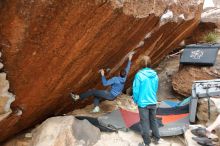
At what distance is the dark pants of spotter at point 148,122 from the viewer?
6863 mm

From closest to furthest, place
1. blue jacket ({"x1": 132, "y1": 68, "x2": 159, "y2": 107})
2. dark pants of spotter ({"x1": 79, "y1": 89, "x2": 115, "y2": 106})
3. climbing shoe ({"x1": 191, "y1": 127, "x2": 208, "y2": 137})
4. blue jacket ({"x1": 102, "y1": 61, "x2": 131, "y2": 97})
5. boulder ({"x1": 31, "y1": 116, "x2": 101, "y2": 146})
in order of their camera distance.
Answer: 1. blue jacket ({"x1": 132, "y1": 68, "x2": 159, "y2": 107})
2. boulder ({"x1": 31, "y1": 116, "x2": 101, "y2": 146})
3. climbing shoe ({"x1": 191, "y1": 127, "x2": 208, "y2": 137})
4. blue jacket ({"x1": 102, "y1": 61, "x2": 131, "y2": 97})
5. dark pants of spotter ({"x1": 79, "y1": 89, "x2": 115, "y2": 106})

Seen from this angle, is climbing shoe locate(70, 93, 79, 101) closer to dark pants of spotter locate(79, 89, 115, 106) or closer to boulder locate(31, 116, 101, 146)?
dark pants of spotter locate(79, 89, 115, 106)

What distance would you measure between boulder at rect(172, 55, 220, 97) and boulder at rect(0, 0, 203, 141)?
5.27 feet

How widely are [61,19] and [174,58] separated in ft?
26.1

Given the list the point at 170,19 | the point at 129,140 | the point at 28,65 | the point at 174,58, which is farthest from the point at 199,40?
the point at 28,65

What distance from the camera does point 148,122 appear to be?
273 inches

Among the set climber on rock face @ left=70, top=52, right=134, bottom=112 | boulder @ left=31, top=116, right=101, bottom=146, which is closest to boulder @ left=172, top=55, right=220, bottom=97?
climber on rock face @ left=70, top=52, right=134, bottom=112

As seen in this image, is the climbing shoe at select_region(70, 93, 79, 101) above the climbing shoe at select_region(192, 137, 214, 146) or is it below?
above

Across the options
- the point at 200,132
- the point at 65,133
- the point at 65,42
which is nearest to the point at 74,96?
the point at 65,133

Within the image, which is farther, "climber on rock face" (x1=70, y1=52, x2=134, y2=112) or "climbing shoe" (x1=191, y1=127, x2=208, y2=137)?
"climber on rock face" (x1=70, y1=52, x2=134, y2=112)

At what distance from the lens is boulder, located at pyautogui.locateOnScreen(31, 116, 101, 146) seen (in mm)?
7035

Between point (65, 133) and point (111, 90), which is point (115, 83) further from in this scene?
point (65, 133)

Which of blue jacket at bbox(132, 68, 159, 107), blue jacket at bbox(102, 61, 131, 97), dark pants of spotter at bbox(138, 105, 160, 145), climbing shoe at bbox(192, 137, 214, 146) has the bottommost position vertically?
climbing shoe at bbox(192, 137, 214, 146)

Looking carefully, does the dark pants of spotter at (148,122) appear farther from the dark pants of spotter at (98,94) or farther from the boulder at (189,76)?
the boulder at (189,76)
